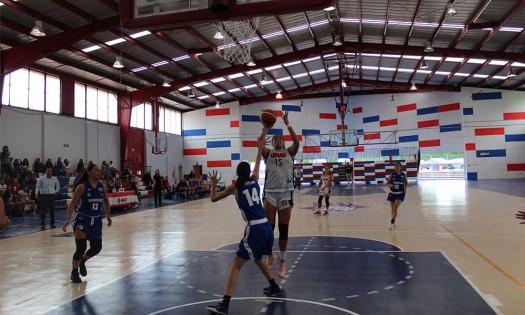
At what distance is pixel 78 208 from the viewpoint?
230 inches

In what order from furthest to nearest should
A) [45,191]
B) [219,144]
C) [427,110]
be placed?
[219,144], [427,110], [45,191]

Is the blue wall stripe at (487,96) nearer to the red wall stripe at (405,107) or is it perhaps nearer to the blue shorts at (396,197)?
the red wall stripe at (405,107)

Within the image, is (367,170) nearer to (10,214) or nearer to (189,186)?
(189,186)

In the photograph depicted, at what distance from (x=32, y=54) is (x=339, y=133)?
21967mm

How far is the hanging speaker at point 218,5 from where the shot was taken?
7285 mm

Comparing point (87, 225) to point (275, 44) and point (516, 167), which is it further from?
point (516, 167)

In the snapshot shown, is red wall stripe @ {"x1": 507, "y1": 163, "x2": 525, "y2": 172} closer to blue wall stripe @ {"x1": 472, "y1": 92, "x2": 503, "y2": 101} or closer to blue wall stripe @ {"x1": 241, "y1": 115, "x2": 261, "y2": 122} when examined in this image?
blue wall stripe @ {"x1": 472, "y1": 92, "x2": 503, "y2": 101}

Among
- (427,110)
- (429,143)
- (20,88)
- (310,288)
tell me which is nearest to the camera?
(310,288)

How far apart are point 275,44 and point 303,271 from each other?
2002 centimetres

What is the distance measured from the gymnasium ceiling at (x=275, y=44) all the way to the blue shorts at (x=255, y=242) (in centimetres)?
470

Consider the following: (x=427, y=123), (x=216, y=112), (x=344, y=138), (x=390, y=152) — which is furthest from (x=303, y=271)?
(x=427, y=123)

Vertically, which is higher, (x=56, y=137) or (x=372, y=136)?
(x=372, y=136)

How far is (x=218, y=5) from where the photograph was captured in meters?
7.29

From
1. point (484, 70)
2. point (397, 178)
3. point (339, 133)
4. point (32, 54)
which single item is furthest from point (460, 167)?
point (32, 54)
